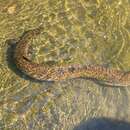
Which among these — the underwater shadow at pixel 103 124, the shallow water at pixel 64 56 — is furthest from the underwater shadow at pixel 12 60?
the underwater shadow at pixel 103 124

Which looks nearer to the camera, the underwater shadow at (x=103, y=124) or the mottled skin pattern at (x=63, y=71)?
the underwater shadow at (x=103, y=124)

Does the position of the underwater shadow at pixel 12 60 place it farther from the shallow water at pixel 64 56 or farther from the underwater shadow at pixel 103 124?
the underwater shadow at pixel 103 124

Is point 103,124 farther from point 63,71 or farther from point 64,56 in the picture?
point 64,56

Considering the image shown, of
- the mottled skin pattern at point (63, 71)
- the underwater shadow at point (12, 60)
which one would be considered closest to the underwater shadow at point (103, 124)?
the mottled skin pattern at point (63, 71)

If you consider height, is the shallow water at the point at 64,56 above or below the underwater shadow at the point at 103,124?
above

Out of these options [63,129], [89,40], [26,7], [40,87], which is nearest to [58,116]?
[63,129]

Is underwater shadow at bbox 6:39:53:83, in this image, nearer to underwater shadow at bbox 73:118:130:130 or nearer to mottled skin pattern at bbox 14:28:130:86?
mottled skin pattern at bbox 14:28:130:86

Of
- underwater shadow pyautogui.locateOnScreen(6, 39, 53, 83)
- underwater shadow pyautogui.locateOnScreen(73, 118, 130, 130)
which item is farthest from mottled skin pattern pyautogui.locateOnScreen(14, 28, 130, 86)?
underwater shadow pyautogui.locateOnScreen(73, 118, 130, 130)
